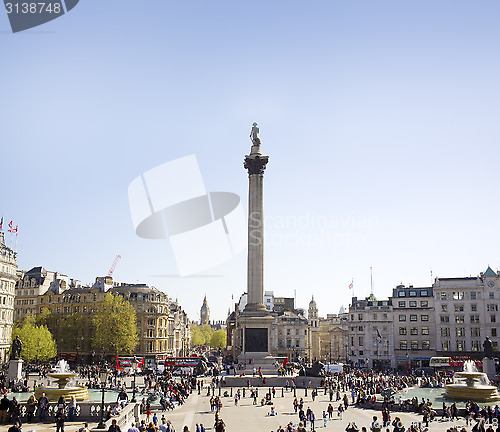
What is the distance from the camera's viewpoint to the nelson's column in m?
74.4

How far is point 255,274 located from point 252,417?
132 feet

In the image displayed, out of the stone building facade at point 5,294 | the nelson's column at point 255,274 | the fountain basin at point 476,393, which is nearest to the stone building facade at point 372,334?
the nelson's column at point 255,274

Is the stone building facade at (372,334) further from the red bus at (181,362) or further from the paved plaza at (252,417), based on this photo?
the paved plaza at (252,417)

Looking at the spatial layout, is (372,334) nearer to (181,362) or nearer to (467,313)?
(467,313)

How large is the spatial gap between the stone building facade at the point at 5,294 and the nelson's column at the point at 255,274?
35.6m

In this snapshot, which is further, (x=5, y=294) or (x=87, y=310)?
(x=87, y=310)

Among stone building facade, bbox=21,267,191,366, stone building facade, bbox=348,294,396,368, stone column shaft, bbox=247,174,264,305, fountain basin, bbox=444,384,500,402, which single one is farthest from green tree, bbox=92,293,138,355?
fountain basin, bbox=444,384,500,402

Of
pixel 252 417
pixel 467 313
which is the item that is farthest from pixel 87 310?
pixel 252 417

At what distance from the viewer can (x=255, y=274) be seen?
259 ft

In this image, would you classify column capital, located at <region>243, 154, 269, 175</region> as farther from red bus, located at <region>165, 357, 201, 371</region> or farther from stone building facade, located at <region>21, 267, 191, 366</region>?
stone building facade, located at <region>21, 267, 191, 366</region>

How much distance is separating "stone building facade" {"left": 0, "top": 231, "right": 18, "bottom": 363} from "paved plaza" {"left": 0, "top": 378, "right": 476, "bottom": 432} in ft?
136

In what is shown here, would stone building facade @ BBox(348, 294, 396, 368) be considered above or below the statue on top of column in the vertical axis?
below

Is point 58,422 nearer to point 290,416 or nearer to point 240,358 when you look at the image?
point 290,416

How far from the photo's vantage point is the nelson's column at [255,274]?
74.4 meters
